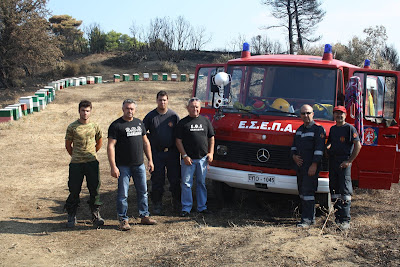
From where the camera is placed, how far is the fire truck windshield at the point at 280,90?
7.16 metres

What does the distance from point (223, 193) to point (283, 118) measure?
1718 mm

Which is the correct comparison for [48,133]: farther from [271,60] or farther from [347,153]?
[347,153]

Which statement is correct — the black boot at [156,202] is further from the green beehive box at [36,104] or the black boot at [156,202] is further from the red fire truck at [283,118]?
the green beehive box at [36,104]

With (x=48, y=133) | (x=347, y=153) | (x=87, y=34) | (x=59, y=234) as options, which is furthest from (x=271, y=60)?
(x=87, y=34)

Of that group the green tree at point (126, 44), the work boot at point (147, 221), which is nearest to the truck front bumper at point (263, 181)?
the work boot at point (147, 221)

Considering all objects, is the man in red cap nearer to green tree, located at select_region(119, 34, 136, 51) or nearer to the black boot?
the black boot

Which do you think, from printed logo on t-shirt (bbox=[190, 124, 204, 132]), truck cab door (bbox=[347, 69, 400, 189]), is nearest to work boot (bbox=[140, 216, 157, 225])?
printed logo on t-shirt (bbox=[190, 124, 204, 132])

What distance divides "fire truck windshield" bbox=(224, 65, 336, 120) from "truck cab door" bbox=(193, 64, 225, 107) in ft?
1.77

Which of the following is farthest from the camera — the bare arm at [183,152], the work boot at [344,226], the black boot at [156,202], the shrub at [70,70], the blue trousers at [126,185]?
the shrub at [70,70]

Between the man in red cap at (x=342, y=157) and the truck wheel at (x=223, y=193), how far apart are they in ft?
6.28

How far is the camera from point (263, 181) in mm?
6863

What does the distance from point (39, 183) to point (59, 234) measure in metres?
3.29

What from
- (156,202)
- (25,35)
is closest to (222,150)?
(156,202)

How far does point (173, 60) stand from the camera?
42906 millimetres
